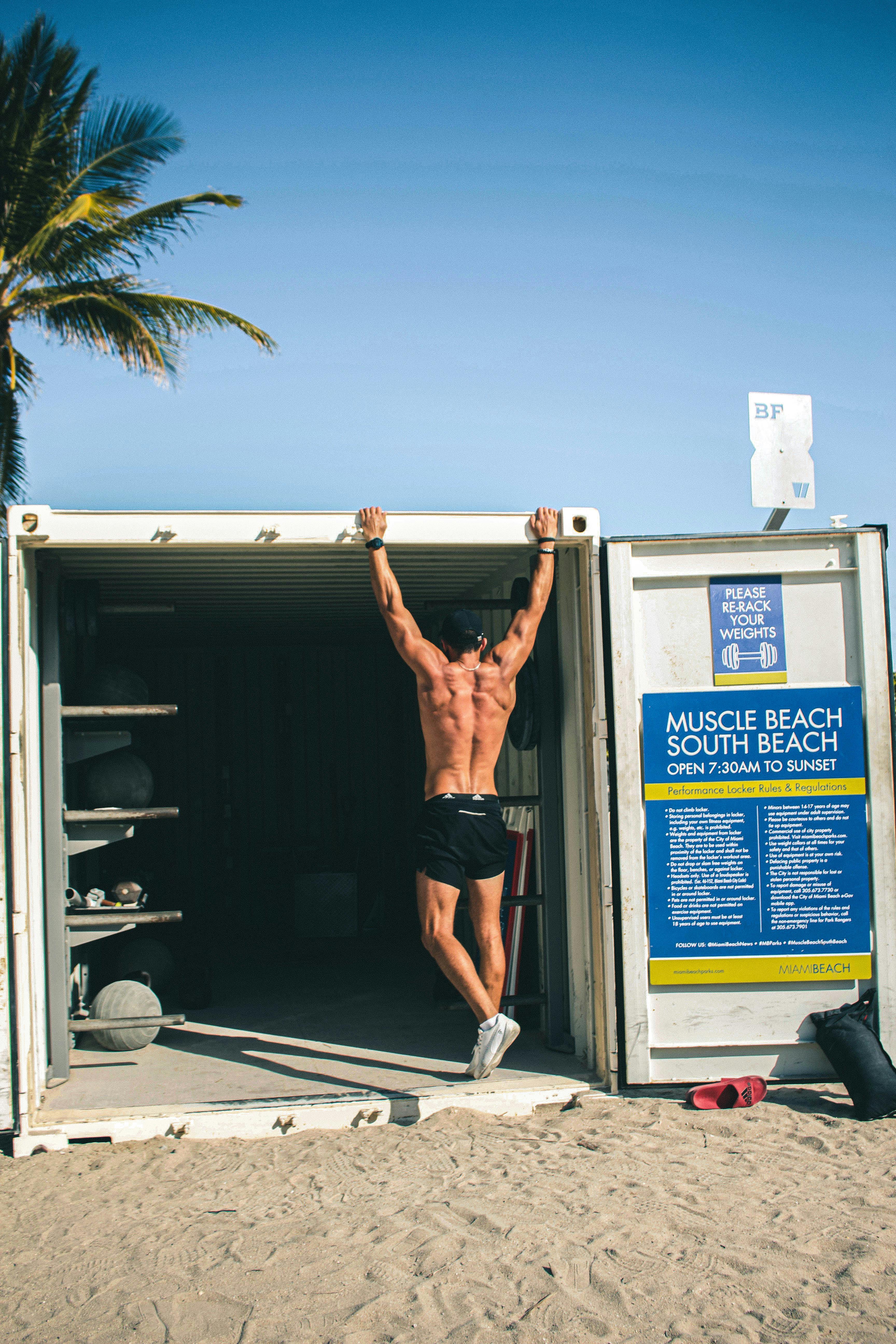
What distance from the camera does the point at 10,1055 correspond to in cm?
450

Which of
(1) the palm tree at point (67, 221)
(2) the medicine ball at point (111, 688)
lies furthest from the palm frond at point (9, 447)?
(2) the medicine ball at point (111, 688)

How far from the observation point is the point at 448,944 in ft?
16.0

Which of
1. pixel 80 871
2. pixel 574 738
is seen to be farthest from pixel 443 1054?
pixel 80 871

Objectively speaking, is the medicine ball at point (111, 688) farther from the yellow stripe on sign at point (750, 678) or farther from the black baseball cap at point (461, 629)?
the yellow stripe on sign at point (750, 678)

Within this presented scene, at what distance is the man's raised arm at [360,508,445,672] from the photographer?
4930 mm

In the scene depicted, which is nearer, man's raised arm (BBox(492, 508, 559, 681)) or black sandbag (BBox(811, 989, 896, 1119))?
black sandbag (BBox(811, 989, 896, 1119))

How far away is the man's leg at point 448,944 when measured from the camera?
16.0ft

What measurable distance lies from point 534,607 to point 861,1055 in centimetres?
260

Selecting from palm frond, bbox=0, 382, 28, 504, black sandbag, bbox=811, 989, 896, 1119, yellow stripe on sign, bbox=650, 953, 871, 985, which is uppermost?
palm frond, bbox=0, 382, 28, 504

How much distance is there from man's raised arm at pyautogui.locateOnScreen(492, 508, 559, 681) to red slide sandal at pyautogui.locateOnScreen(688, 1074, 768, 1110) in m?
2.18

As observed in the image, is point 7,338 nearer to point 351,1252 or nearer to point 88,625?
point 88,625

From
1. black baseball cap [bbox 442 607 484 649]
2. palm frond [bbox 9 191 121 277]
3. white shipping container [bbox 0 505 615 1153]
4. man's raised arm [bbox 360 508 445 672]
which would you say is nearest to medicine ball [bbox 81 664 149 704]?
white shipping container [bbox 0 505 615 1153]

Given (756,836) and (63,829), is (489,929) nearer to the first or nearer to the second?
(756,836)

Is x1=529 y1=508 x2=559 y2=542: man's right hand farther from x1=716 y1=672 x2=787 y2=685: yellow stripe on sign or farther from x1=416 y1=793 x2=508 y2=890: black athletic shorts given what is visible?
x1=416 y1=793 x2=508 y2=890: black athletic shorts
